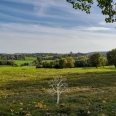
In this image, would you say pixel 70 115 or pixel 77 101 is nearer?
pixel 70 115

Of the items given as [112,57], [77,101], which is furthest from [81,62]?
[77,101]

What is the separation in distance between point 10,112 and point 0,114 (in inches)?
24.0

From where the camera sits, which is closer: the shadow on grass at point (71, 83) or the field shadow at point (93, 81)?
the shadow on grass at point (71, 83)

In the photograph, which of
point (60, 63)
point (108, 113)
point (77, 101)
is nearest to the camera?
point (108, 113)

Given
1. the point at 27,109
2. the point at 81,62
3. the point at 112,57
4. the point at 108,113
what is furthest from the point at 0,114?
the point at 81,62

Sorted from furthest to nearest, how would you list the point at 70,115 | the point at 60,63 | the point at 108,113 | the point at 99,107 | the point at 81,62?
the point at 81,62, the point at 60,63, the point at 99,107, the point at 108,113, the point at 70,115

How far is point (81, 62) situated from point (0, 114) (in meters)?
106

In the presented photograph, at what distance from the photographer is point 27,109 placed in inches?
549

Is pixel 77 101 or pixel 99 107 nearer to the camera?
pixel 99 107

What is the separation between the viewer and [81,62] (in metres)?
118

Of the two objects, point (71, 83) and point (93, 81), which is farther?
point (93, 81)

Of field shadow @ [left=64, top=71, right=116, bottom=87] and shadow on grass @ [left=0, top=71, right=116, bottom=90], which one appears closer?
shadow on grass @ [left=0, top=71, right=116, bottom=90]

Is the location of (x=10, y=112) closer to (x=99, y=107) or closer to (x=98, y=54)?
(x=99, y=107)

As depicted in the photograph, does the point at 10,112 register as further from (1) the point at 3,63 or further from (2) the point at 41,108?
(1) the point at 3,63
